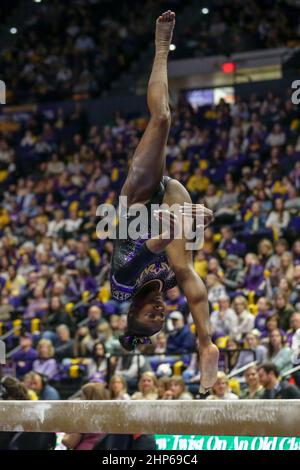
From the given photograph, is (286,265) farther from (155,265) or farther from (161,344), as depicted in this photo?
(155,265)

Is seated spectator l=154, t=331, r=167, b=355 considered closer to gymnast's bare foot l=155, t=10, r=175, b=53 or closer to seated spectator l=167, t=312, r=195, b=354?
seated spectator l=167, t=312, r=195, b=354

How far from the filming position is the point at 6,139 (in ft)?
66.3

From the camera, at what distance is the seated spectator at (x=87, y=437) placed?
7.75 metres

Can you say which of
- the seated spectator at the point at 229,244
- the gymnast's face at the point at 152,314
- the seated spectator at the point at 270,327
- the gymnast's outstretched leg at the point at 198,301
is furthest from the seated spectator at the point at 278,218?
the gymnast's face at the point at 152,314

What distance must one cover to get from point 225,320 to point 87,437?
3.44m

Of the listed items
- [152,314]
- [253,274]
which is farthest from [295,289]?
[152,314]

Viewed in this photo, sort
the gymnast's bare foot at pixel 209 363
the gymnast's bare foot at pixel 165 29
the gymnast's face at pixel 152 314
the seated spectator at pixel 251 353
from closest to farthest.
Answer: the gymnast's bare foot at pixel 209 363 → the gymnast's face at pixel 152 314 → the gymnast's bare foot at pixel 165 29 → the seated spectator at pixel 251 353

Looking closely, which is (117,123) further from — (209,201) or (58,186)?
(209,201)

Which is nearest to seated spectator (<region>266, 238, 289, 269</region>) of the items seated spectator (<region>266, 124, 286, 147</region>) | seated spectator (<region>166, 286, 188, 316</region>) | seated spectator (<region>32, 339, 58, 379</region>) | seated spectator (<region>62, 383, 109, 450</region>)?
seated spectator (<region>166, 286, 188, 316</region>)

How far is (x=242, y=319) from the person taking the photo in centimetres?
1075

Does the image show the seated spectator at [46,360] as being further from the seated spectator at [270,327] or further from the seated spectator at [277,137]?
the seated spectator at [277,137]

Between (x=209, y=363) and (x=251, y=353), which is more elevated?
(x=209, y=363)
